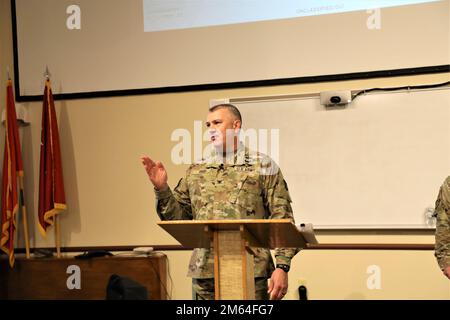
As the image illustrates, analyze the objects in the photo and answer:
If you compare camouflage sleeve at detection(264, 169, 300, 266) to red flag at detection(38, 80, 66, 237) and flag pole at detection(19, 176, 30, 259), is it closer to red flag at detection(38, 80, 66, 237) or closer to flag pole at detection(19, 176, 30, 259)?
red flag at detection(38, 80, 66, 237)

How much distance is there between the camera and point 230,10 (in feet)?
14.5

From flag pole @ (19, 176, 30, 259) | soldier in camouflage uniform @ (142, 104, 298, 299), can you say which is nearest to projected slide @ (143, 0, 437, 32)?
soldier in camouflage uniform @ (142, 104, 298, 299)

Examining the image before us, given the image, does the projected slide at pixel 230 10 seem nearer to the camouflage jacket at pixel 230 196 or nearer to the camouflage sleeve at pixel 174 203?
the camouflage jacket at pixel 230 196

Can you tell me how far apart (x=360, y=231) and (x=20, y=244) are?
2591 millimetres

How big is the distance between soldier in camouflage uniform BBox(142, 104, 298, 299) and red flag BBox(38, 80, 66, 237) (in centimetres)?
173

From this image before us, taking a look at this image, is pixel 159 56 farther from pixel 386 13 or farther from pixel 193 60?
pixel 386 13

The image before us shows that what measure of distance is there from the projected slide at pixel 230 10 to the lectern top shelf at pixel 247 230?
2186 mm

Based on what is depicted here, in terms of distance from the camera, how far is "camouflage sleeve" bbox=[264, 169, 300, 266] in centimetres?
291

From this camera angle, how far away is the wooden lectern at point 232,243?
236 cm

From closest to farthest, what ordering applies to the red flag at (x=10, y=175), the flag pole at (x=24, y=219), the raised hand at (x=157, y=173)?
the raised hand at (x=157, y=173) < the red flag at (x=10, y=175) < the flag pole at (x=24, y=219)

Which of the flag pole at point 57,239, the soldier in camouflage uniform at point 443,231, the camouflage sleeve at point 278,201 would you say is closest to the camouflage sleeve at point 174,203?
the camouflage sleeve at point 278,201

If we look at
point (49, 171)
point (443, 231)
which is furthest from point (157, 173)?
point (49, 171)
